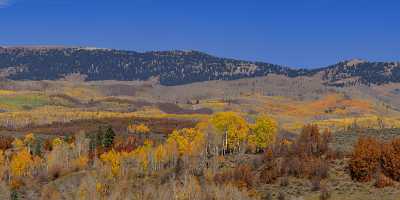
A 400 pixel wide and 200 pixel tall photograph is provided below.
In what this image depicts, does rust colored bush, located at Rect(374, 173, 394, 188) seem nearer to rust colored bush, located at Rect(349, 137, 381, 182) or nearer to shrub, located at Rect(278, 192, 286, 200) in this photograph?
rust colored bush, located at Rect(349, 137, 381, 182)

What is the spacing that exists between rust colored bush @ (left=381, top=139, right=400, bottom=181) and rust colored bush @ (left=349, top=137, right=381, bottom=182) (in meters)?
1.50

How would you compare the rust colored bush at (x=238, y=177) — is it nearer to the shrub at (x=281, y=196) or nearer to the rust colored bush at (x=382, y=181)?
the shrub at (x=281, y=196)

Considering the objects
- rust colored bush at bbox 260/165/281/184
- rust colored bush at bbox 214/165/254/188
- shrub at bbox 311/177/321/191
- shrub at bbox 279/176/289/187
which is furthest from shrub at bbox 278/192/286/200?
rust colored bush at bbox 260/165/281/184

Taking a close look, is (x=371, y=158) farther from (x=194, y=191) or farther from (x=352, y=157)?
(x=194, y=191)

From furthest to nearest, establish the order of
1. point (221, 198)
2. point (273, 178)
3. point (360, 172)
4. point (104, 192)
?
point (104, 192), point (273, 178), point (360, 172), point (221, 198)

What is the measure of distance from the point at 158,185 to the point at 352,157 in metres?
55.4

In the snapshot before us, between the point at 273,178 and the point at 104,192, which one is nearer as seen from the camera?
the point at 273,178

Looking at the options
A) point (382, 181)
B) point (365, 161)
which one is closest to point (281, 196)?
point (382, 181)

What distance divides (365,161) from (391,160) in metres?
6.56

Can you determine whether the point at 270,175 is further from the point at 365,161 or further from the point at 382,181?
the point at 382,181

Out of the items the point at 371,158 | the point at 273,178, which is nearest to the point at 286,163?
the point at 273,178

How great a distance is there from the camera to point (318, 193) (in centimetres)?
15250

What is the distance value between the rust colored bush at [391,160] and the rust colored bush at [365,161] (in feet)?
4.93

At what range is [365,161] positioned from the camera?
6427 inches
